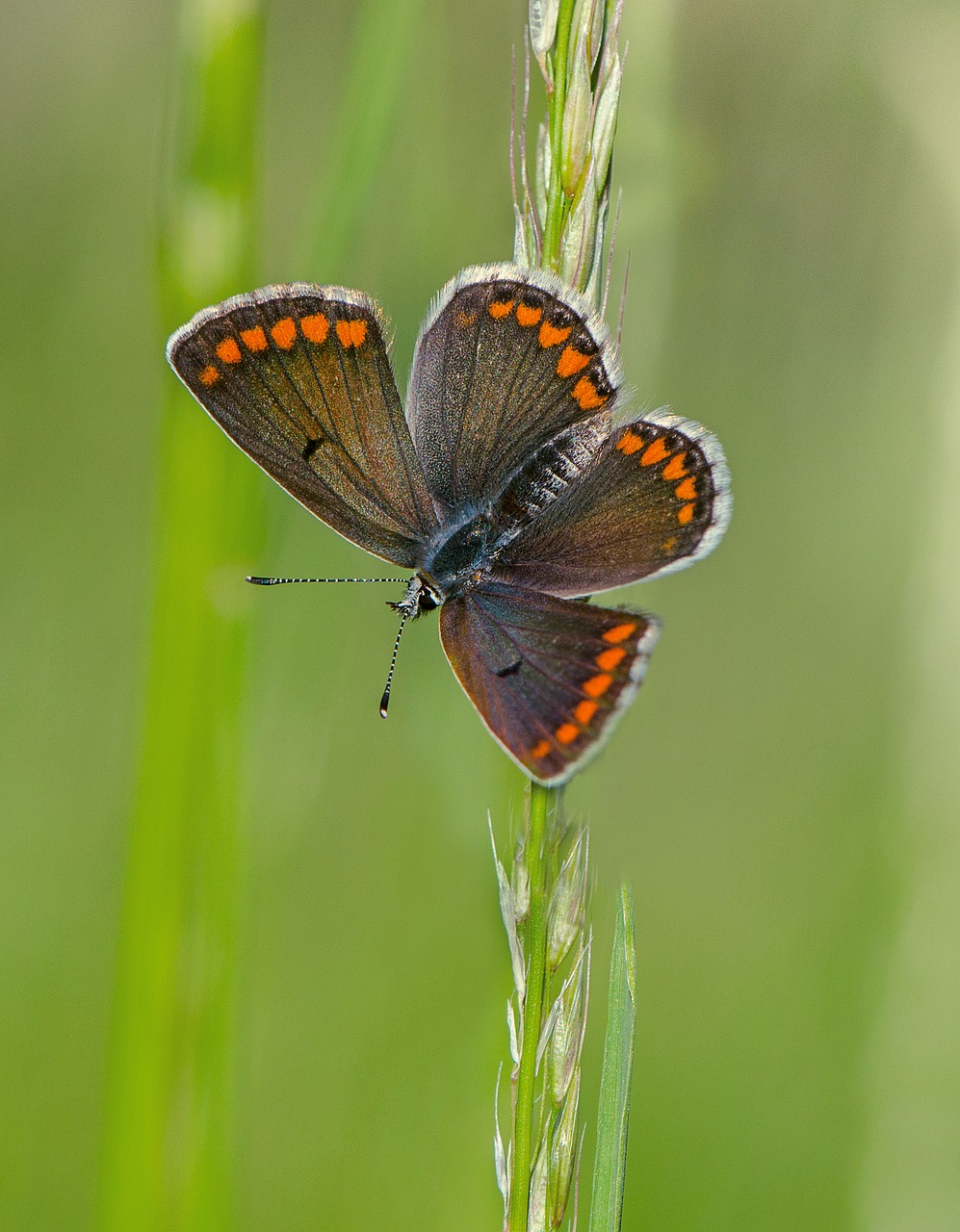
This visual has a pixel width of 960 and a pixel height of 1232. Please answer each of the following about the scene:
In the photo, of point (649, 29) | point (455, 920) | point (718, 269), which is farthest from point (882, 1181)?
point (718, 269)

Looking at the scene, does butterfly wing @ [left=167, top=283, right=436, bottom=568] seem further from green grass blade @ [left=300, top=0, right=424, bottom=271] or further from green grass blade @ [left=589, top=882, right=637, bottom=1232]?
green grass blade @ [left=589, top=882, right=637, bottom=1232]

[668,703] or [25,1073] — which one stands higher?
[668,703]

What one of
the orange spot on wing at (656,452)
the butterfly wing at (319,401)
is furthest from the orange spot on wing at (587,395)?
the butterfly wing at (319,401)

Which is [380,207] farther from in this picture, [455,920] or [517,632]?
[455,920]

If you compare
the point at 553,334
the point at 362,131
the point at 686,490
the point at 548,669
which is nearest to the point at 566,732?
the point at 548,669

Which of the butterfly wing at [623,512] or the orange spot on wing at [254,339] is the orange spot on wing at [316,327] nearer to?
the orange spot on wing at [254,339]

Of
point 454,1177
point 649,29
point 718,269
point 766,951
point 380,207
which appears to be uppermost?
point 718,269
